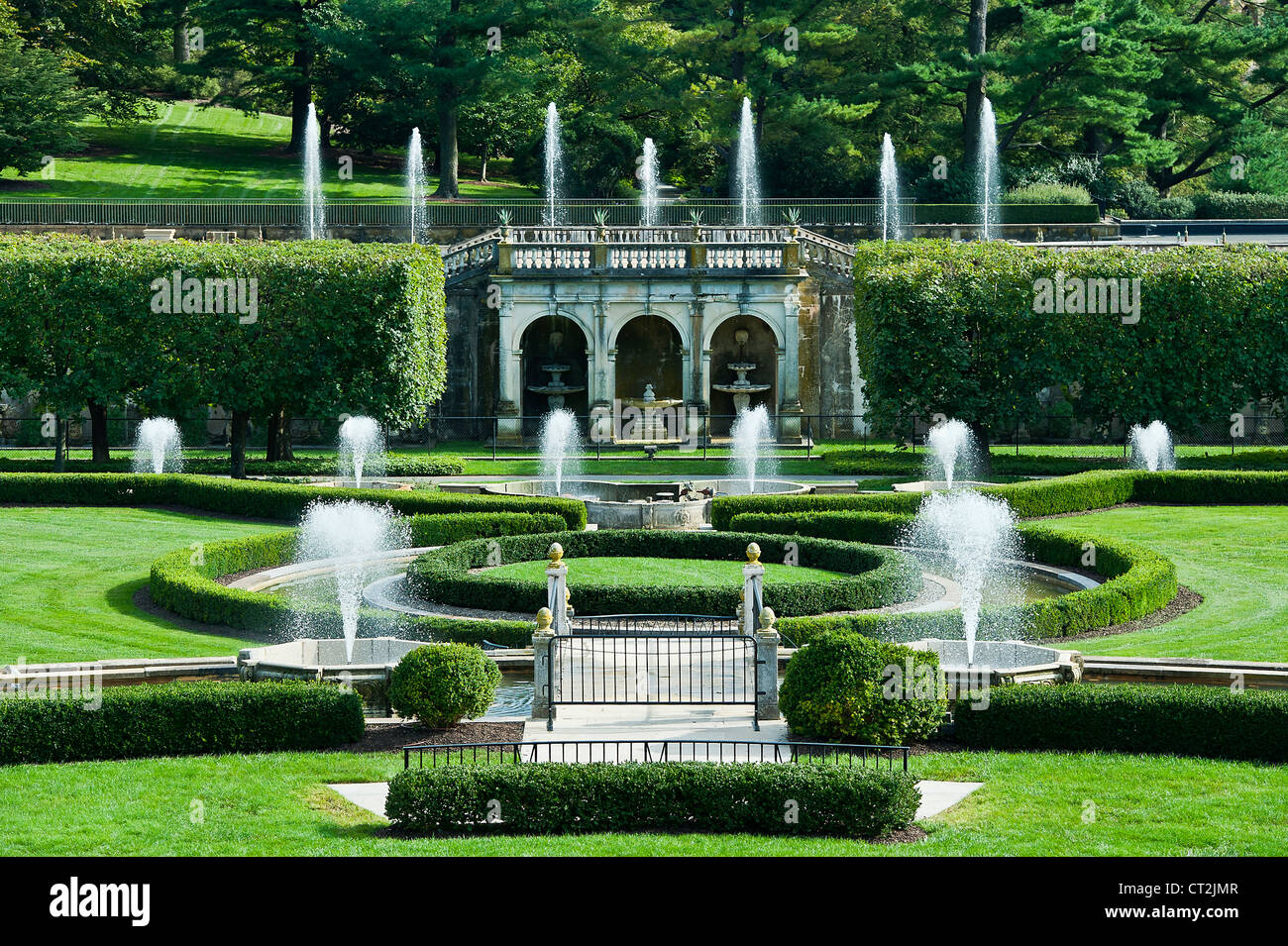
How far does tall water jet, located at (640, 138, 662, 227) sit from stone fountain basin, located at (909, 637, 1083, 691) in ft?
143

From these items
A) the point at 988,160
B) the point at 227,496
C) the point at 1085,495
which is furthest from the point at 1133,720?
the point at 988,160

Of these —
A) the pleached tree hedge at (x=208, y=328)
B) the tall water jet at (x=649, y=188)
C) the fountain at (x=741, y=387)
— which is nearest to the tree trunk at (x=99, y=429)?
the pleached tree hedge at (x=208, y=328)

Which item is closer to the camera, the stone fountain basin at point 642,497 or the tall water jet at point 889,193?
the stone fountain basin at point 642,497

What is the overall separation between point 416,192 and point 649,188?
11.7 meters

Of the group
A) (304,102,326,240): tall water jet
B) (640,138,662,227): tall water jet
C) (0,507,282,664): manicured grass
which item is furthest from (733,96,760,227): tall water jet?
(0,507,282,664): manicured grass

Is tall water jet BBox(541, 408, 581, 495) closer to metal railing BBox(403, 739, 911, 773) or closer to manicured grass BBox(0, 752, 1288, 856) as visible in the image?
metal railing BBox(403, 739, 911, 773)

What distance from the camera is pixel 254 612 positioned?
26922mm

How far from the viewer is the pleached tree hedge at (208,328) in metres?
46.2

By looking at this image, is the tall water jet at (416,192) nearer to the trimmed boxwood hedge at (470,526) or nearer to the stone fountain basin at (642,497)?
the stone fountain basin at (642,497)

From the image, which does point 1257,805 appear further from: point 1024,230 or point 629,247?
point 1024,230

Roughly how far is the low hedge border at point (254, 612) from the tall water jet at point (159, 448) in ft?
52.7

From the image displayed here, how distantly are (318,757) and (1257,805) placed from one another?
1093 centimetres

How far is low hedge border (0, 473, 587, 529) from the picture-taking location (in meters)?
37.0

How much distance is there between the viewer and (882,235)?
221 ft
